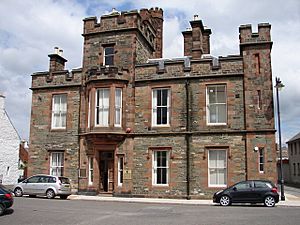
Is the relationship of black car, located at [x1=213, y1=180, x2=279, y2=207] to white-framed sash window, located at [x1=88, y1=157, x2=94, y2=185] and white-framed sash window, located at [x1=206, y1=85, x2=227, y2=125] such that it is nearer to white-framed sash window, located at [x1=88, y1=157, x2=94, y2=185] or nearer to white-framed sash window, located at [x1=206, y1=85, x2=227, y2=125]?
white-framed sash window, located at [x1=206, y1=85, x2=227, y2=125]

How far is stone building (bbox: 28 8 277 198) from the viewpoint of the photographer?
23.4m

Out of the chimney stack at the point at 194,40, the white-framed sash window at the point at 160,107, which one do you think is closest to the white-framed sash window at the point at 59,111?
the white-framed sash window at the point at 160,107

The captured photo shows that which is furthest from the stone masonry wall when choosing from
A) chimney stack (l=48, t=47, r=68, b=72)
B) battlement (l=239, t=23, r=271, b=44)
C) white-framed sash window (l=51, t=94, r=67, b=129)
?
battlement (l=239, t=23, r=271, b=44)

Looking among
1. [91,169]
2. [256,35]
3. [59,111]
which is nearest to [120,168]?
[91,169]

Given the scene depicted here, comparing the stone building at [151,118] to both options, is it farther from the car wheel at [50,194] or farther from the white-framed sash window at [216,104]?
the car wheel at [50,194]

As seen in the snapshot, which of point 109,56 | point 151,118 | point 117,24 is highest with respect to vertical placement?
point 117,24

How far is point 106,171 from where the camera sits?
25828 mm

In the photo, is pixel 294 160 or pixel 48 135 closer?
pixel 48 135

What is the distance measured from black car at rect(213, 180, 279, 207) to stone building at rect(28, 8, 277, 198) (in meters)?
3.22

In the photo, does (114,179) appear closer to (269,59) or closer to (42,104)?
(42,104)

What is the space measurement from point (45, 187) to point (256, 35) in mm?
16873

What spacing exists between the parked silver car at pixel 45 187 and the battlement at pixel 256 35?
15.0m

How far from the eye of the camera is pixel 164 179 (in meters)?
24.3

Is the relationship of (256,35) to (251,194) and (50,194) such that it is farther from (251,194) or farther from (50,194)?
(50,194)
